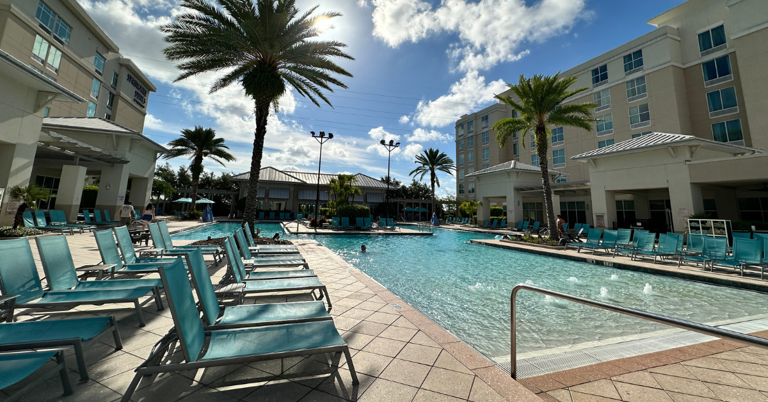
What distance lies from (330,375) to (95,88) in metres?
35.7

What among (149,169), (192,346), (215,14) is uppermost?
(215,14)

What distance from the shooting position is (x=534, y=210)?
28.0 meters

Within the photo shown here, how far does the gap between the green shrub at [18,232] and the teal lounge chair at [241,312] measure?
40.1 ft

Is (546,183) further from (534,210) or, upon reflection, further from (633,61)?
(633,61)

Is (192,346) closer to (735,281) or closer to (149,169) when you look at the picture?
(735,281)

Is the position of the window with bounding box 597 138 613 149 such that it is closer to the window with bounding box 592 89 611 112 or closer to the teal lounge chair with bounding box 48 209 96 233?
the window with bounding box 592 89 611 112

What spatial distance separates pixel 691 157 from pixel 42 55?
130ft

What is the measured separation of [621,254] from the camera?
1121cm

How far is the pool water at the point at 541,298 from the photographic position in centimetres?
427

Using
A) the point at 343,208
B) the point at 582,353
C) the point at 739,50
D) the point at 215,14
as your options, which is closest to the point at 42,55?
the point at 215,14

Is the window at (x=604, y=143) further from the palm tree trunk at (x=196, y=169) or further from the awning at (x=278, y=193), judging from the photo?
the palm tree trunk at (x=196, y=169)

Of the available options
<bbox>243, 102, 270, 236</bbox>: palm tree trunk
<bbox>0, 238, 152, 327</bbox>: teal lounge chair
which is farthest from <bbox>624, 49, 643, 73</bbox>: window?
<bbox>0, 238, 152, 327</bbox>: teal lounge chair

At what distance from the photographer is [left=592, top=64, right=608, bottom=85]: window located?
27641 mm

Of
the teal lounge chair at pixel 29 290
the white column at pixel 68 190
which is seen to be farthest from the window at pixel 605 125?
the white column at pixel 68 190
